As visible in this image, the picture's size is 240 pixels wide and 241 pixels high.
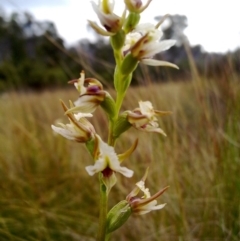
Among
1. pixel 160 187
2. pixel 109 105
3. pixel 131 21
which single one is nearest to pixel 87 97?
pixel 109 105

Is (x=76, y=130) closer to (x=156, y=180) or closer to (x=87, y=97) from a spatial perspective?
(x=87, y=97)

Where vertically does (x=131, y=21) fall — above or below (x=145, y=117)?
above

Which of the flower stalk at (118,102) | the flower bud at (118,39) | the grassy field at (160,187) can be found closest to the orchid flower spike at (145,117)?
the flower stalk at (118,102)

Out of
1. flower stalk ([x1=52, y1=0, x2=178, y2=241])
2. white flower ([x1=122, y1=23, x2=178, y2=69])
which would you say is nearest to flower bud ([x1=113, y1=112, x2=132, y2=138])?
flower stalk ([x1=52, y1=0, x2=178, y2=241])

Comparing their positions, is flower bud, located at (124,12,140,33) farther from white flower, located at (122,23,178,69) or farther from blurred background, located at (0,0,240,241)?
blurred background, located at (0,0,240,241)

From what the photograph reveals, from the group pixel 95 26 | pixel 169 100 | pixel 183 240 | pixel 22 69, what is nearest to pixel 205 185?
pixel 183 240
